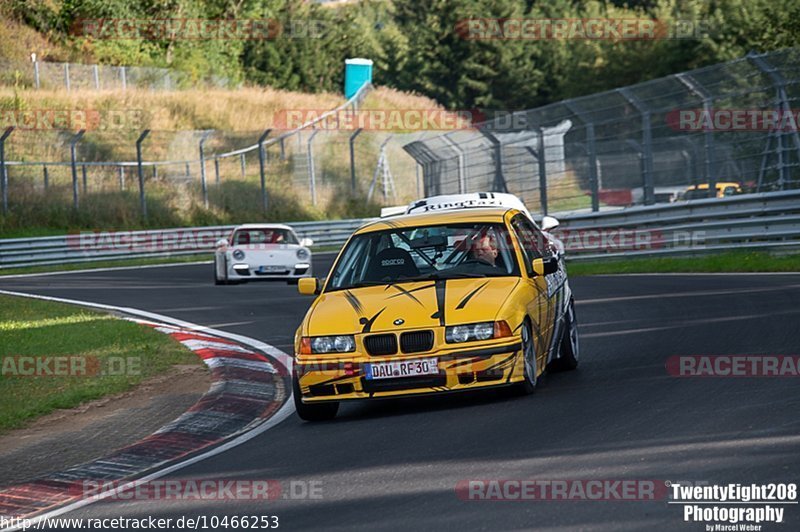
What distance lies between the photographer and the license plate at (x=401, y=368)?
8742mm

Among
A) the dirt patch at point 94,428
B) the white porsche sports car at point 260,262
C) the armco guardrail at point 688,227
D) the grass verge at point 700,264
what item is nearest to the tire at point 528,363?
the dirt patch at point 94,428

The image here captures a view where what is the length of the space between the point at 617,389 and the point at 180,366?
16.1 ft

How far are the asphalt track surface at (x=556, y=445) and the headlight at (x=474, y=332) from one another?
491mm

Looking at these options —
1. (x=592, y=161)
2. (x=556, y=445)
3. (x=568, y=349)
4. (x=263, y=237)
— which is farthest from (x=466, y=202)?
(x=263, y=237)

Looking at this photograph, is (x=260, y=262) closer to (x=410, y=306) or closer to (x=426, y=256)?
(x=426, y=256)

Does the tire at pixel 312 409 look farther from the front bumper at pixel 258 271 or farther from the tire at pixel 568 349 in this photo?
the front bumper at pixel 258 271

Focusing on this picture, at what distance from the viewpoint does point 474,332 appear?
8820 mm

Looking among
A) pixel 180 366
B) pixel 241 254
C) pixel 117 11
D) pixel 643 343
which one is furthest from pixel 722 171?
pixel 117 11

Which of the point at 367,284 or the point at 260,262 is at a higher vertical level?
the point at 367,284

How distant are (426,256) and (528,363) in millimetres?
1474

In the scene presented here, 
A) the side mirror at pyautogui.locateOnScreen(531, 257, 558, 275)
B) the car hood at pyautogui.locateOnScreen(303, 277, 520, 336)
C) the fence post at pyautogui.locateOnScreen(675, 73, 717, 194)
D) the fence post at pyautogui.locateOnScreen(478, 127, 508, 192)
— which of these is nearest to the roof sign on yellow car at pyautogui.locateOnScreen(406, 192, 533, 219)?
the side mirror at pyautogui.locateOnScreen(531, 257, 558, 275)

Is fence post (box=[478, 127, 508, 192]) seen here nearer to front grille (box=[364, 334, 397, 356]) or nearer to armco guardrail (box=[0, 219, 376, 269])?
armco guardrail (box=[0, 219, 376, 269])

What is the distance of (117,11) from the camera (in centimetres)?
6106

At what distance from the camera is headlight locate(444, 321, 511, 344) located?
28.9 feet
